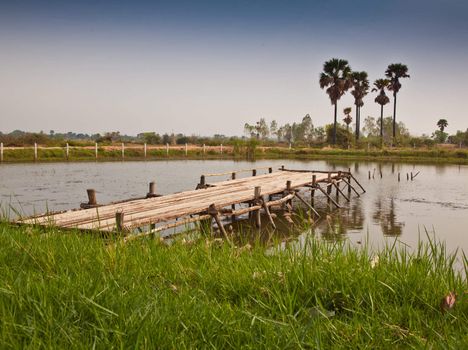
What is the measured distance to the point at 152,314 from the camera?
260cm

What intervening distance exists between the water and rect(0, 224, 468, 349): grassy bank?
205 inches

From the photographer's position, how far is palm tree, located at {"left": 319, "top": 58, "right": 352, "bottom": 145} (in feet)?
211

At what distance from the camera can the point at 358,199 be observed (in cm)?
2059

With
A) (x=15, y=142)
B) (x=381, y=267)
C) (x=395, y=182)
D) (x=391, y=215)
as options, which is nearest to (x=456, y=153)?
(x=395, y=182)

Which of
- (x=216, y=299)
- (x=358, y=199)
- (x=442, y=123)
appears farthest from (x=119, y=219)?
(x=442, y=123)

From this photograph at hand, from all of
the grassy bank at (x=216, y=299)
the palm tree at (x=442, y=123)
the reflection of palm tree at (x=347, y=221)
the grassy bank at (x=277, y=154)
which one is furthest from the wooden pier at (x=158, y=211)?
the palm tree at (x=442, y=123)

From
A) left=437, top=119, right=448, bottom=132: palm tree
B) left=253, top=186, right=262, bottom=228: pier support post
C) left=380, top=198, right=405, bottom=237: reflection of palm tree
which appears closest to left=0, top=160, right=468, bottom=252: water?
left=380, top=198, right=405, bottom=237: reflection of palm tree

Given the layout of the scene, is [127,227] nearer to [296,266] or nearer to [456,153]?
[296,266]

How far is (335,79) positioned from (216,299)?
65173 mm

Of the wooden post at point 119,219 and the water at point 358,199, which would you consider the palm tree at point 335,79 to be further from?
the wooden post at point 119,219

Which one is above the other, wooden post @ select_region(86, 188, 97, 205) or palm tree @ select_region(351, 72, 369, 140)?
palm tree @ select_region(351, 72, 369, 140)

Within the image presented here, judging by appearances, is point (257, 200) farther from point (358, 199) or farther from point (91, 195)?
point (358, 199)

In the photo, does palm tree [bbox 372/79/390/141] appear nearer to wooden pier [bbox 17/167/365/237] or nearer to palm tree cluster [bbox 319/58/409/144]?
palm tree cluster [bbox 319/58/409/144]

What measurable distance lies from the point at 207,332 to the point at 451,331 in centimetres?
Result: 166
